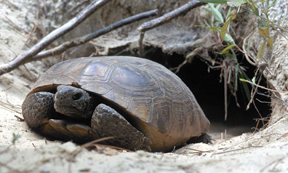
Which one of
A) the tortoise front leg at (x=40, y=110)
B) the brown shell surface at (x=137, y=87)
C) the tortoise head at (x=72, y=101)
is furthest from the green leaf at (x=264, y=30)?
the tortoise front leg at (x=40, y=110)

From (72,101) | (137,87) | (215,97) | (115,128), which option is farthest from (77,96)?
(215,97)

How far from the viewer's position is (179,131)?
2566mm

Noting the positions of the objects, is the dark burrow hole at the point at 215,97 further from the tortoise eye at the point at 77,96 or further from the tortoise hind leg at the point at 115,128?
the tortoise eye at the point at 77,96

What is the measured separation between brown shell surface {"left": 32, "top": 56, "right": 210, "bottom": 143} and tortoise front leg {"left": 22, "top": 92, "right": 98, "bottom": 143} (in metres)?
0.15

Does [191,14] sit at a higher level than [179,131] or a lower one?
higher

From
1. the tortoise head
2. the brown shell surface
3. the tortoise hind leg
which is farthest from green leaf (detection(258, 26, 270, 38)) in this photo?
the tortoise head

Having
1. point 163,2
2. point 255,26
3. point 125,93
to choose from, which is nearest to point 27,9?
point 163,2

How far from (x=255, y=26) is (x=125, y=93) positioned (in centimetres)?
230

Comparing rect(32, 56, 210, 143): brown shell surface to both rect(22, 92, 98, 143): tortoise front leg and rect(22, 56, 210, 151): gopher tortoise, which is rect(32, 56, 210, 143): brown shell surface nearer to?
rect(22, 56, 210, 151): gopher tortoise

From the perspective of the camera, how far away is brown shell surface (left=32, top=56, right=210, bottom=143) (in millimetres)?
2215

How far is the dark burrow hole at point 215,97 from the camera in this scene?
16.0 feet

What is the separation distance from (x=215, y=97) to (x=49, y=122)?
474 centimetres

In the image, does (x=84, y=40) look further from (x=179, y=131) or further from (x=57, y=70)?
(x=179, y=131)

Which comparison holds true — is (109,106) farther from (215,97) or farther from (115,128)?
(215,97)
